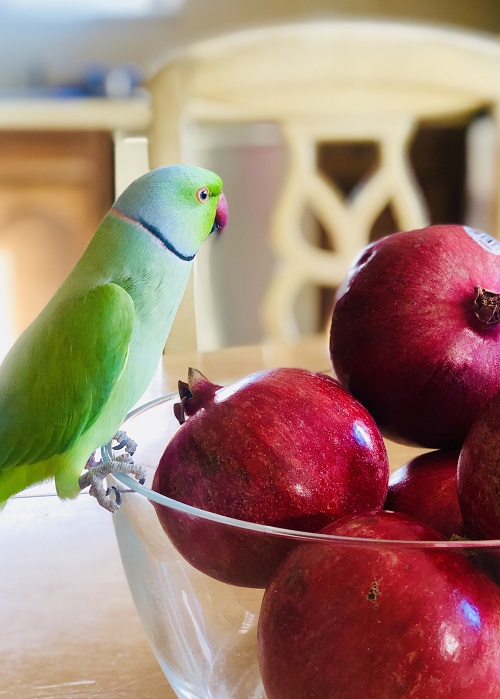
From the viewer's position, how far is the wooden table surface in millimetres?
387

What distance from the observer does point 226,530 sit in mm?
284

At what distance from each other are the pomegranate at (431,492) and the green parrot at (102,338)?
0.39 feet

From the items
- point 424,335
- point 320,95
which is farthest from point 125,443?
point 320,95

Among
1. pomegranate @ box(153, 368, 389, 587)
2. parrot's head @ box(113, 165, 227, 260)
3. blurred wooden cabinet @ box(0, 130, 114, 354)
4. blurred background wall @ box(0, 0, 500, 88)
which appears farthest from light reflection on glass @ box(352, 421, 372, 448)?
blurred background wall @ box(0, 0, 500, 88)

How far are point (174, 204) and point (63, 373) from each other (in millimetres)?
85

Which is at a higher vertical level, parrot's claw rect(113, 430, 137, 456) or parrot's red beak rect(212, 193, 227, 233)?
parrot's red beak rect(212, 193, 227, 233)

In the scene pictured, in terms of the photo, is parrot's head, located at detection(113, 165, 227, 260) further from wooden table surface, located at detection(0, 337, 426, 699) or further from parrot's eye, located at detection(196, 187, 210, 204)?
wooden table surface, located at detection(0, 337, 426, 699)

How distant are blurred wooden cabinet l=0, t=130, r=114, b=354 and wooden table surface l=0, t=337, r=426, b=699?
1786 mm

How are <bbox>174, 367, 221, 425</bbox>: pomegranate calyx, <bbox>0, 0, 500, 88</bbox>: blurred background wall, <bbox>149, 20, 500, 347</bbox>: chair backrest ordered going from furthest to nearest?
1. <bbox>0, 0, 500, 88</bbox>: blurred background wall
2. <bbox>149, 20, 500, 347</bbox>: chair backrest
3. <bbox>174, 367, 221, 425</bbox>: pomegranate calyx

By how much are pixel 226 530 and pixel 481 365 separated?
0.53 ft

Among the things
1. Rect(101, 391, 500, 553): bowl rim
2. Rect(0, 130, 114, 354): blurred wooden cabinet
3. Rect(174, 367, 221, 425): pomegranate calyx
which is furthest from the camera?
Rect(0, 130, 114, 354): blurred wooden cabinet

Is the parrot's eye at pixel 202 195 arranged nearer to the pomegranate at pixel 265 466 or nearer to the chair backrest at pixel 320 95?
the pomegranate at pixel 265 466

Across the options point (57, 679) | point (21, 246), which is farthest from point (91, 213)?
point (57, 679)

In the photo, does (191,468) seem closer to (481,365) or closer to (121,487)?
(121,487)
